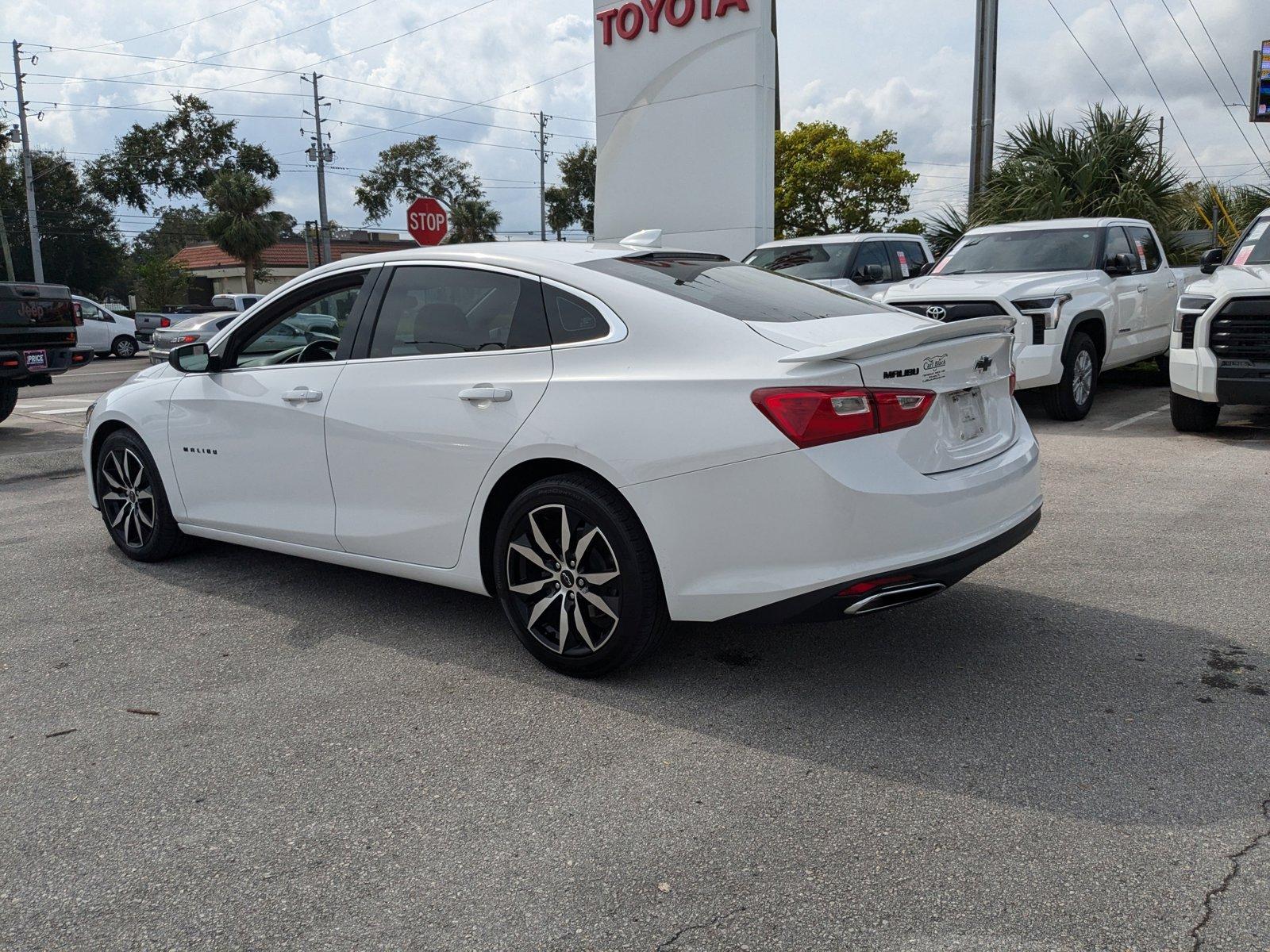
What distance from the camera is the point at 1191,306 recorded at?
8.74 metres

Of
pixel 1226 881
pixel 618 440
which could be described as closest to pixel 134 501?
pixel 618 440

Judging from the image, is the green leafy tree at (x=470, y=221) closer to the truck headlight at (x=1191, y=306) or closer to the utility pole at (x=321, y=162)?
the utility pole at (x=321, y=162)

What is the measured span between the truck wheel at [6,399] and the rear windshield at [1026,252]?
10.1 metres

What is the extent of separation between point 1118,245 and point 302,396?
9066 millimetres

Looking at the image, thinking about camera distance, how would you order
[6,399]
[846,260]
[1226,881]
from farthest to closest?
[846,260] < [6,399] < [1226,881]

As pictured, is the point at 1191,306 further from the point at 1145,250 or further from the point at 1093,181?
the point at 1093,181

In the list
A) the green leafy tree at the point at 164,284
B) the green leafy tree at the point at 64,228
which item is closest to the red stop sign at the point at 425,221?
the green leafy tree at the point at 64,228

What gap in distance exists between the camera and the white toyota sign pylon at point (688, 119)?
15109 millimetres

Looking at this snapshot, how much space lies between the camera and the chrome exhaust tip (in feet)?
11.4

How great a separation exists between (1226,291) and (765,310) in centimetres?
604

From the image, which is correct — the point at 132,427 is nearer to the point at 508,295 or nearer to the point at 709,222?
the point at 508,295

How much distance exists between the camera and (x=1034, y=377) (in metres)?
9.68

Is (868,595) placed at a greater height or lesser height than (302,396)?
lesser

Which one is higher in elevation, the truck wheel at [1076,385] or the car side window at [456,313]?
the car side window at [456,313]
